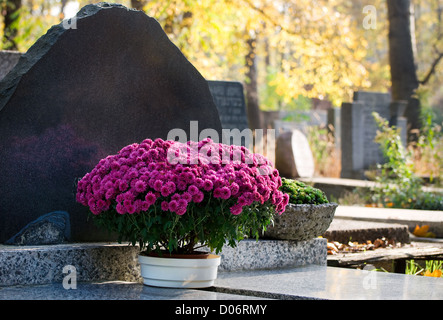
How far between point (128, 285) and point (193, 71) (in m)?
1.96

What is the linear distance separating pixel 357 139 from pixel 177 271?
40.4 feet

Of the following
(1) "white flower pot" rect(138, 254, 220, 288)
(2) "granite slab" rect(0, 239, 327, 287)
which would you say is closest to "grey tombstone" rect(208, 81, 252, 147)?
(2) "granite slab" rect(0, 239, 327, 287)

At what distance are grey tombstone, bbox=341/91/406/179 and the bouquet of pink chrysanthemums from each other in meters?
11.4

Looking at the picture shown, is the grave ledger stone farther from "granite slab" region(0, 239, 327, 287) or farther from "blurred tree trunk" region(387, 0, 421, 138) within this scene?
"blurred tree trunk" region(387, 0, 421, 138)

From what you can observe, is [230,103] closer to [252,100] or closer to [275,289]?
[275,289]

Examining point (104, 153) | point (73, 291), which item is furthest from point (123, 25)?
point (73, 291)

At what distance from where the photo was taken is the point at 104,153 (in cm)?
486

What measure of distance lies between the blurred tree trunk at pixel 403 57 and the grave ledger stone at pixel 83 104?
1385 centimetres

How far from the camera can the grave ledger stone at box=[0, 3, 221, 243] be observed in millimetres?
4473

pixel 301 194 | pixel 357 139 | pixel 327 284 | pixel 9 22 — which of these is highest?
pixel 9 22

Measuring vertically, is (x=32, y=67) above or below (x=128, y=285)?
above

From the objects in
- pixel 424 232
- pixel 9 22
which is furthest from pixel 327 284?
pixel 9 22

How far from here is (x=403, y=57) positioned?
18.4 m
